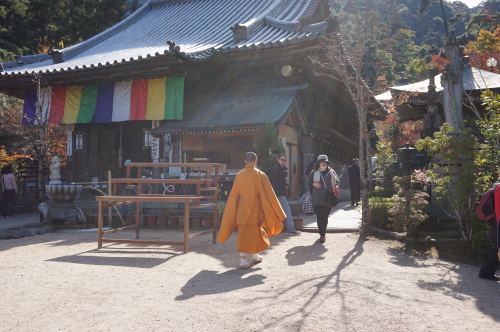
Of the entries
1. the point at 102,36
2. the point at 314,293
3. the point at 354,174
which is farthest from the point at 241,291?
the point at 102,36

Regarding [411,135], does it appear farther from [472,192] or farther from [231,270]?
[231,270]

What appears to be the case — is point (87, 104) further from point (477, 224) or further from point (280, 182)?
point (477, 224)

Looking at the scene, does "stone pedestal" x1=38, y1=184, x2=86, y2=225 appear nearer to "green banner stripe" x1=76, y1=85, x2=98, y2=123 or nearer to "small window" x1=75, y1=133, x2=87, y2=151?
"green banner stripe" x1=76, y1=85, x2=98, y2=123

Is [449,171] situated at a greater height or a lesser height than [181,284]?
greater

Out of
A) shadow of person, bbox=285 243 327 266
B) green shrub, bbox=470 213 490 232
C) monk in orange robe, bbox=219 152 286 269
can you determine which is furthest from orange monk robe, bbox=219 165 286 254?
green shrub, bbox=470 213 490 232

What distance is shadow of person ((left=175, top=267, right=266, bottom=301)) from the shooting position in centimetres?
439

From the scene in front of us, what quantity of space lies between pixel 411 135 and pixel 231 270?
1774 cm

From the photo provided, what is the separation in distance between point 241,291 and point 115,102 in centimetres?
1081

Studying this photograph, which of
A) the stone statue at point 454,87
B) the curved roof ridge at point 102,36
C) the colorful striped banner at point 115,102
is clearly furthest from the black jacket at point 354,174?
the curved roof ridge at point 102,36

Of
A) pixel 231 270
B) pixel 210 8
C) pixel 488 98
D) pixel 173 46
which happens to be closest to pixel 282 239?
pixel 231 270

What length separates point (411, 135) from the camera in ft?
67.8

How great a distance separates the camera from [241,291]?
4.41 meters

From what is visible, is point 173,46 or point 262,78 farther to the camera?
point 262,78

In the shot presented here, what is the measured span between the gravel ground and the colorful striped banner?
6.79m
